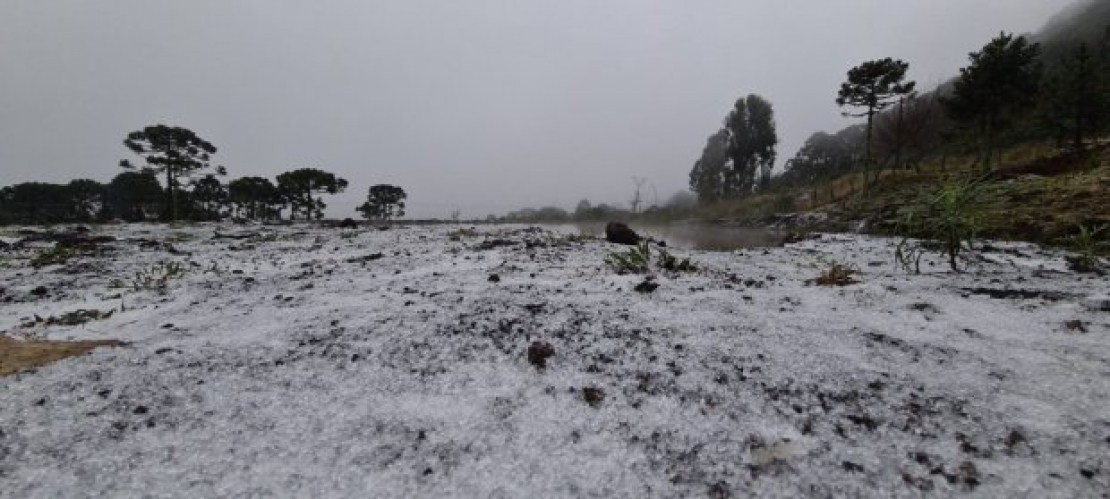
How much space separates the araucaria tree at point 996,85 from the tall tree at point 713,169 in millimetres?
27437

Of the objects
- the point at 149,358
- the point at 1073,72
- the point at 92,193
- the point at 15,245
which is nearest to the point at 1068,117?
the point at 1073,72

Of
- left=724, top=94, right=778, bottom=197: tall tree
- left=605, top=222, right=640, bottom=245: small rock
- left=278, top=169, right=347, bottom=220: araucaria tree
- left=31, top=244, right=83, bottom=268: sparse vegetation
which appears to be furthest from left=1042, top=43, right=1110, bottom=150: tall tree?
left=278, top=169, right=347, bottom=220: araucaria tree

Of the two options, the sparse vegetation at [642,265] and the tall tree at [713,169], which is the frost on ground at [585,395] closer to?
the sparse vegetation at [642,265]

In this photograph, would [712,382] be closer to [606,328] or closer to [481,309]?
[606,328]

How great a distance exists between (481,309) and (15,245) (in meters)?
12.1

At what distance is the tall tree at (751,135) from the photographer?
50.2m

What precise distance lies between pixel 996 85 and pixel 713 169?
35.0 m

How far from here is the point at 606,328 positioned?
2.75 meters

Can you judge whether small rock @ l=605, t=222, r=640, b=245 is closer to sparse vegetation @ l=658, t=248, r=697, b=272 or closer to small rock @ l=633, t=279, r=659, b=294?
sparse vegetation @ l=658, t=248, r=697, b=272

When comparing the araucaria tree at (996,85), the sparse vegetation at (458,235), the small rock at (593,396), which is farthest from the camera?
the araucaria tree at (996,85)

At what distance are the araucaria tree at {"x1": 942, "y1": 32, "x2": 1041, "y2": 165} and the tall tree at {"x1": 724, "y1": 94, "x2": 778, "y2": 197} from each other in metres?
24.2

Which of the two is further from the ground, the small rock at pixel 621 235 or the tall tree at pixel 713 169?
the tall tree at pixel 713 169

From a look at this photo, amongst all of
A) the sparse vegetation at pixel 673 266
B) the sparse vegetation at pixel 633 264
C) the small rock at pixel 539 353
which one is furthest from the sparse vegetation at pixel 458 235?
the small rock at pixel 539 353

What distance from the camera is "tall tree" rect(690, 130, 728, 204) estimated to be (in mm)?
56125
